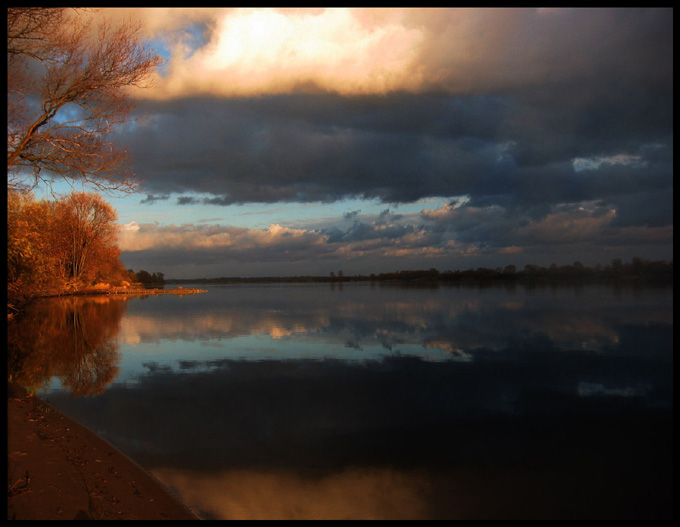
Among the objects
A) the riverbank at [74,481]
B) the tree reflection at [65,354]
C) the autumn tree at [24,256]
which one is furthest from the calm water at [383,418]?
the autumn tree at [24,256]

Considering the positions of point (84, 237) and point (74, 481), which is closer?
point (74, 481)

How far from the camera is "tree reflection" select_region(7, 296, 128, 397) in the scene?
1467cm

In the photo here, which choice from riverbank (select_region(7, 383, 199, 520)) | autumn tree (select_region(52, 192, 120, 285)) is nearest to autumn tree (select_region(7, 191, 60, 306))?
riverbank (select_region(7, 383, 199, 520))

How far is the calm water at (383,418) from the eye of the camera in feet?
24.4

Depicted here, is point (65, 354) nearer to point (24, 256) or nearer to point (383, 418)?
point (24, 256)

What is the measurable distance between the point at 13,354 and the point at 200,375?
349 inches

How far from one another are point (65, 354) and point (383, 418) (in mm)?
15053

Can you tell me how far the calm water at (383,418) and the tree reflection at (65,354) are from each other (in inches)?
5.5

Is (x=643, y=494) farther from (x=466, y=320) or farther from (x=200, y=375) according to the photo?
(x=466, y=320)

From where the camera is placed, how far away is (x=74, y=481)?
255 inches

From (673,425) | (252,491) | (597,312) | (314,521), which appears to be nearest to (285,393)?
(252,491)

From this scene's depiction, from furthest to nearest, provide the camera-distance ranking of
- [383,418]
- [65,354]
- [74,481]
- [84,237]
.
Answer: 1. [84,237]
2. [65,354]
3. [383,418]
4. [74,481]

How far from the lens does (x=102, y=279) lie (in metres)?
82.9

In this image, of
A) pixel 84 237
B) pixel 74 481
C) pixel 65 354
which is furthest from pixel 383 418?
pixel 84 237
